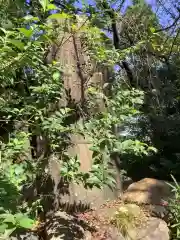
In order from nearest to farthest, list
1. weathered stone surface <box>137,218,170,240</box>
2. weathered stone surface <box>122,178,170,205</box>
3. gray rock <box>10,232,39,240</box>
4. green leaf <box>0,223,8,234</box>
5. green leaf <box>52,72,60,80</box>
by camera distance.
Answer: green leaf <box>0,223,8,234</box>, gray rock <box>10,232,39,240</box>, green leaf <box>52,72,60,80</box>, weathered stone surface <box>137,218,170,240</box>, weathered stone surface <box>122,178,170,205</box>

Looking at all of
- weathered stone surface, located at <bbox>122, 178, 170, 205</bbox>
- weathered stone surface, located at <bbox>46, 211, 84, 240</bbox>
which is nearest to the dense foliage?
weathered stone surface, located at <bbox>46, 211, 84, 240</bbox>

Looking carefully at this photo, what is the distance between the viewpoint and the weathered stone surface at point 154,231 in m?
3.12

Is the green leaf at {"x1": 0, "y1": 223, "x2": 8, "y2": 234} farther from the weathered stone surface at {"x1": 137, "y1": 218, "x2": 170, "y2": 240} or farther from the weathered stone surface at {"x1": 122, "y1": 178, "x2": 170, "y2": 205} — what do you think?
the weathered stone surface at {"x1": 122, "y1": 178, "x2": 170, "y2": 205}

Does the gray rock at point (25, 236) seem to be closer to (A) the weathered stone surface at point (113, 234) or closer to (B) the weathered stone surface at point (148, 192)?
(A) the weathered stone surface at point (113, 234)

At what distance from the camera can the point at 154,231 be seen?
3.21 metres

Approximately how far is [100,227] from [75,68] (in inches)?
63.3

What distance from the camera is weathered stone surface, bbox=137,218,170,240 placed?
312 centimetres

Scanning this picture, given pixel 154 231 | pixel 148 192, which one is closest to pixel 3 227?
pixel 154 231

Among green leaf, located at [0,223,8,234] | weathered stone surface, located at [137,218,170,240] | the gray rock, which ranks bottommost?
weathered stone surface, located at [137,218,170,240]

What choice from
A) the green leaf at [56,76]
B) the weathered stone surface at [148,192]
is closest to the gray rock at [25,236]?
the weathered stone surface at [148,192]

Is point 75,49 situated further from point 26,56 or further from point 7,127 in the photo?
point 26,56

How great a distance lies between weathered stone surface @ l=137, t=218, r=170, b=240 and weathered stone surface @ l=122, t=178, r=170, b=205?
0.31 meters

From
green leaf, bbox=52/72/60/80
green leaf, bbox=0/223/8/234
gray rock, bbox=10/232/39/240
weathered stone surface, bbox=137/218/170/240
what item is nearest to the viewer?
green leaf, bbox=0/223/8/234

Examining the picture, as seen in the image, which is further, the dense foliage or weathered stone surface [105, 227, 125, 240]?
weathered stone surface [105, 227, 125, 240]
